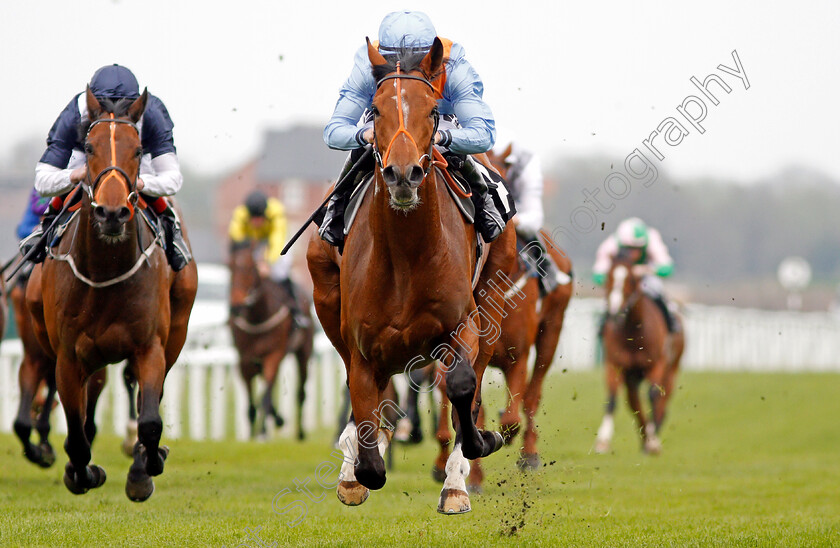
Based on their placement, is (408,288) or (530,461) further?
(530,461)

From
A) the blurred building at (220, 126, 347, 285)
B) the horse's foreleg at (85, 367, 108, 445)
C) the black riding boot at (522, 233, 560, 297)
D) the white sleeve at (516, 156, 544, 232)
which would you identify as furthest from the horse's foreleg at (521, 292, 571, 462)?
the blurred building at (220, 126, 347, 285)

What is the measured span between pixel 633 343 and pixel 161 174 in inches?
314

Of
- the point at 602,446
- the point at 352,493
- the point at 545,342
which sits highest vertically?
the point at 352,493

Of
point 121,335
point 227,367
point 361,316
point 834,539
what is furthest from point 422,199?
point 227,367

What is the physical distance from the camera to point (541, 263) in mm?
8539

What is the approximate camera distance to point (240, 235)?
13109mm

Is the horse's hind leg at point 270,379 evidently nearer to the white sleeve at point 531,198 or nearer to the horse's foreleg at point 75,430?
the white sleeve at point 531,198

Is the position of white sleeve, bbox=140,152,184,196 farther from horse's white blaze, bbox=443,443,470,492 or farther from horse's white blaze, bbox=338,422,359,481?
horse's white blaze, bbox=443,443,470,492

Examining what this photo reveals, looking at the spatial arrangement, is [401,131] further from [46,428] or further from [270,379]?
[270,379]

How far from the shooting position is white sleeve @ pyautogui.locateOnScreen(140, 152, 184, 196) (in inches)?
250

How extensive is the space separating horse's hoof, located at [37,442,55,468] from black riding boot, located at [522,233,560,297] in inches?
148

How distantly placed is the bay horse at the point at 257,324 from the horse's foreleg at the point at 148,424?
633cm

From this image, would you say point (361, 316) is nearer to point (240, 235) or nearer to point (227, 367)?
point (240, 235)

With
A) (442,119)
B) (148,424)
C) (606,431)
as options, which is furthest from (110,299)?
(606,431)
